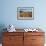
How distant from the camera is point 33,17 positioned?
4.27 metres

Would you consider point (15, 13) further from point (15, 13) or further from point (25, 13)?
point (25, 13)

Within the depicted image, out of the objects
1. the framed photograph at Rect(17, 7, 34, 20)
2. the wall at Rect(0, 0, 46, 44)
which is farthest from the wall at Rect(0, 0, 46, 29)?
the framed photograph at Rect(17, 7, 34, 20)

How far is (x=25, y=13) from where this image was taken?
428 centimetres

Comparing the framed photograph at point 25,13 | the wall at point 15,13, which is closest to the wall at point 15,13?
the wall at point 15,13

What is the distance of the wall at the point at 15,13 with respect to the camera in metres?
4.25

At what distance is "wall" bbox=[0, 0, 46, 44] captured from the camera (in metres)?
4.25

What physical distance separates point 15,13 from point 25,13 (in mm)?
338

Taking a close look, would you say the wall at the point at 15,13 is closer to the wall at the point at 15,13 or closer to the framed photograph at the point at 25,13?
the wall at the point at 15,13

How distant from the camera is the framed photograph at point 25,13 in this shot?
425 centimetres

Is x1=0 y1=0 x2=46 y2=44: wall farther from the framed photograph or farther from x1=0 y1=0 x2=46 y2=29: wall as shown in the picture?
the framed photograph

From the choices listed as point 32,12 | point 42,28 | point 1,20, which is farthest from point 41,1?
point 1,20

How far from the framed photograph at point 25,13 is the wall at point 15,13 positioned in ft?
0.33

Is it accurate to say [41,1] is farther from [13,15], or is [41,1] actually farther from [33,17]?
[13,15]

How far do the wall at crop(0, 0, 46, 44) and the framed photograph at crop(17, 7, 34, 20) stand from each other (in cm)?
10
